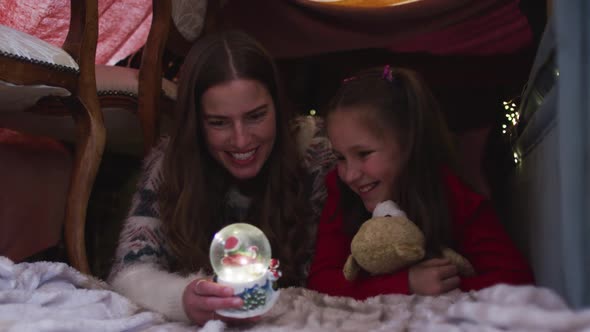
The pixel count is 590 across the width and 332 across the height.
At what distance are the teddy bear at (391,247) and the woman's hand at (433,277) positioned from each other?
16 millimetres

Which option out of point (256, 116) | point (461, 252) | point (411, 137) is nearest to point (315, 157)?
point (256, 116)

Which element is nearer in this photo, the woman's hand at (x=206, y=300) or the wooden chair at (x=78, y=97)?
the woman's hand at (x=206, y=300)

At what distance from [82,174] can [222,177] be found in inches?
11.6

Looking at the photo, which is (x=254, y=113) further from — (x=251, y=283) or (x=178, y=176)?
(x=251, y=283)

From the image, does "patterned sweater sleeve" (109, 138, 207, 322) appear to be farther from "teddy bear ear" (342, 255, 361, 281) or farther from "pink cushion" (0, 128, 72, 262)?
"pink cushion" (0, 128, 72, 262)

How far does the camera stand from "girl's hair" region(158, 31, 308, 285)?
126 cm

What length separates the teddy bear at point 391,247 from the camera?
1007 mm

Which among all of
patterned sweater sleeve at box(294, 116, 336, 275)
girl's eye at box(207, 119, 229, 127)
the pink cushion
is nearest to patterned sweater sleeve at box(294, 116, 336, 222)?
patterned sweater sleeve at box(294, 116, 336, 275)

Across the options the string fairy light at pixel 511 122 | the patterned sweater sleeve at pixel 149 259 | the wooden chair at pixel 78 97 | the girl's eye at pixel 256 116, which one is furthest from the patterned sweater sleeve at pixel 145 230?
the string fairy light at pixel 511 122

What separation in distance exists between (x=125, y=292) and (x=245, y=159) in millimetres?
349

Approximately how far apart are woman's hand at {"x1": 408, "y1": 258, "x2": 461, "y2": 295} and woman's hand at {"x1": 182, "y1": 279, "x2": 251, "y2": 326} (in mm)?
330

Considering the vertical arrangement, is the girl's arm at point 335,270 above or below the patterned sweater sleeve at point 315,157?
below

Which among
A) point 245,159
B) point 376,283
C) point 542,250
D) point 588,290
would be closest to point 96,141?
point 245,159

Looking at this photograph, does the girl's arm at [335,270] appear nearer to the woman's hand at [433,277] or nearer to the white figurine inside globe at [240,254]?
the woman's hand at [433,277]
